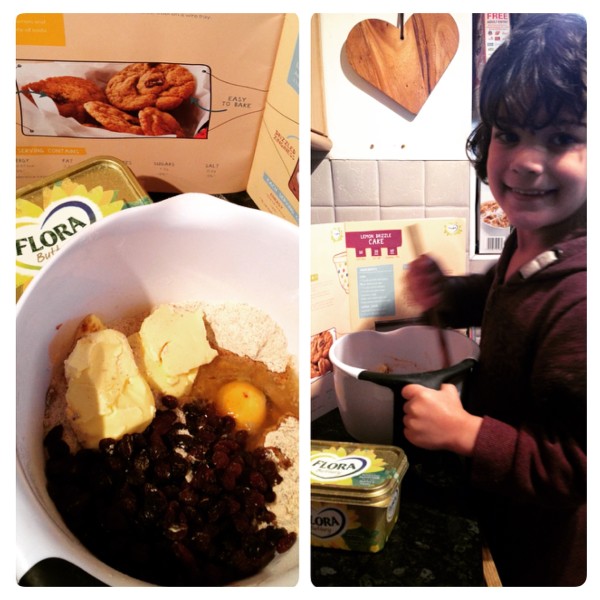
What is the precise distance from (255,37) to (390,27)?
8.2 inches

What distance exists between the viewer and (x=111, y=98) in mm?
1000

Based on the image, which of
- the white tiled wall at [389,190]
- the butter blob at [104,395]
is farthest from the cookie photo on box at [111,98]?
the butter blob at [104,395]

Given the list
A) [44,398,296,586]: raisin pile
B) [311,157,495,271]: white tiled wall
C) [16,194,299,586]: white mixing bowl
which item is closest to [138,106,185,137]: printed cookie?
[16,194,299,586]: white mixing bowl

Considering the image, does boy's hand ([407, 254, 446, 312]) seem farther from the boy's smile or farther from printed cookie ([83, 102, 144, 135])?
printed cookie ([83, 102, 144, 135])

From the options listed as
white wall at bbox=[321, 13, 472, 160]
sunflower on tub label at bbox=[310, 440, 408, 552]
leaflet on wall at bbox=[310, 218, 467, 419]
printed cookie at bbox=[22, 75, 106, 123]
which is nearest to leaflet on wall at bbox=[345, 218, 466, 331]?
leaflet on wall at bbox=[310, 218, 467, 419]

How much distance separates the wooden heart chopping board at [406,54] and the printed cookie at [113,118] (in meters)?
0.36

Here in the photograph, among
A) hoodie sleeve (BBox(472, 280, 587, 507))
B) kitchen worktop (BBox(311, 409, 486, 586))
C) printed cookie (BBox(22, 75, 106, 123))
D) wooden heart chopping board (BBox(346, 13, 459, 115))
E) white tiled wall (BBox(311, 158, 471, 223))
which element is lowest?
kitchen worktop (BBox(311, 409, 486, 586))

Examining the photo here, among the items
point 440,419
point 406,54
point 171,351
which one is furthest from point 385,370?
point 406,54

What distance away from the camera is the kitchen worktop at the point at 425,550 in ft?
3.24

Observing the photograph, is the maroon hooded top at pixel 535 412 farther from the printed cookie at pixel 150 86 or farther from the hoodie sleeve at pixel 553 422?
the printed cookie at pixel 150 86

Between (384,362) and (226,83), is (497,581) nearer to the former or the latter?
(384,362)

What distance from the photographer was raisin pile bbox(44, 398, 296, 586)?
3.09ft

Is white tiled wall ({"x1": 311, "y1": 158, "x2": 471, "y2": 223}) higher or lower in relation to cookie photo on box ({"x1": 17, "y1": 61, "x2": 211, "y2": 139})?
lower

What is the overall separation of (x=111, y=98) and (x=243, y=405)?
527mm
